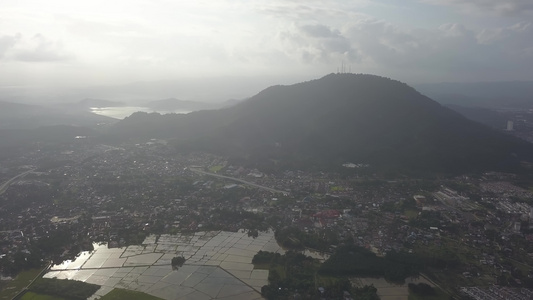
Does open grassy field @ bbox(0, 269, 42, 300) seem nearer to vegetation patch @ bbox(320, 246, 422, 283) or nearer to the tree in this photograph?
the tree

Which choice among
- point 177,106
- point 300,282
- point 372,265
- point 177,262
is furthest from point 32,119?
point 372,265

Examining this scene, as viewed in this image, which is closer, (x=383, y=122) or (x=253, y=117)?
(x=383, y=122)

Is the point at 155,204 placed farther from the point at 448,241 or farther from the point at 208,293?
the point at 448,241

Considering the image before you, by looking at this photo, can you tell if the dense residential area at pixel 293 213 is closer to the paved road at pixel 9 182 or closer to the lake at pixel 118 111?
the paved road at pixel 9 182

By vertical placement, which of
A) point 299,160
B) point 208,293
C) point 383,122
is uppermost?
point 383,122

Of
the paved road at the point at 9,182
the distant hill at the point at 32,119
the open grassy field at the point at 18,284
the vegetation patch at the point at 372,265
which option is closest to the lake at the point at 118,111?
the distant hill at the point at 32,119

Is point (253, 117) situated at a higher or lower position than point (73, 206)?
higher

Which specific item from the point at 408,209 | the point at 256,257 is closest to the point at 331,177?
the point at 408,209
